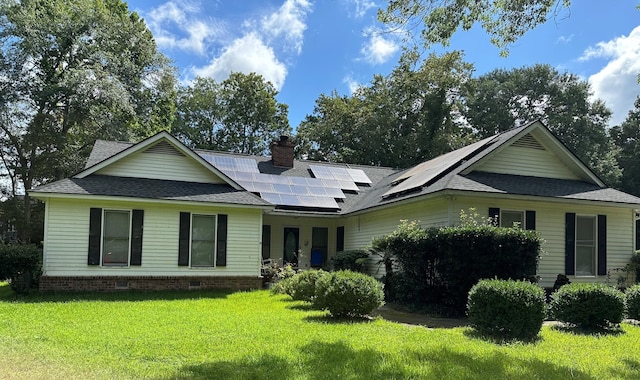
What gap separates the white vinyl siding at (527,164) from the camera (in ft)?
47.8

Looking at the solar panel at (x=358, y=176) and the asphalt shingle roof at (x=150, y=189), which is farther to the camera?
the solar panel at (x=358, y=176)

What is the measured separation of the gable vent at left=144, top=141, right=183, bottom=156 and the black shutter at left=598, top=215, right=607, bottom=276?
1370 centimetres

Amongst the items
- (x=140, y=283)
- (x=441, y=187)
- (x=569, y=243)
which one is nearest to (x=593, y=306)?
(x=441, y=187)

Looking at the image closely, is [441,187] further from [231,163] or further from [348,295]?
[231,163]

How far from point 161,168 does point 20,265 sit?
193 inches

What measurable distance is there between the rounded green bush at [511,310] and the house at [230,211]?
448cm

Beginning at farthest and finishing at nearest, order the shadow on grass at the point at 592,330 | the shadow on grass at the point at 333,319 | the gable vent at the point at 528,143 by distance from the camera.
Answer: the gable vent at the point at 528,143 < the shadow on grass at the point at 333,319 < the shadow on grass at the point at 592,330

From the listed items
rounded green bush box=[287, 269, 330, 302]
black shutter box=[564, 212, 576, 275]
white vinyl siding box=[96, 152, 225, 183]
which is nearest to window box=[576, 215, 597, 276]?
black shutter box=[564, 212, 576, 275]

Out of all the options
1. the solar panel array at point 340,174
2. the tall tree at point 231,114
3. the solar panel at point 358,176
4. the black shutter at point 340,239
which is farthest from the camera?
the tall tree at point 231,114

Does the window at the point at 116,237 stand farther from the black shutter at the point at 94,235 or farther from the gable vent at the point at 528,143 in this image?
the gable vent at the point at 528,143

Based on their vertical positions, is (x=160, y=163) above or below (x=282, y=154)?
below

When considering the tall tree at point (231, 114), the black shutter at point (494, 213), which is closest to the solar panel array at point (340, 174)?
the black shutter at point (494, 213)

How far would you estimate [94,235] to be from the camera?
13.9 meters

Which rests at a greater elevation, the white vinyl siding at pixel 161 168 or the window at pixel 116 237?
the white vinyl siding at pixel 161 168
